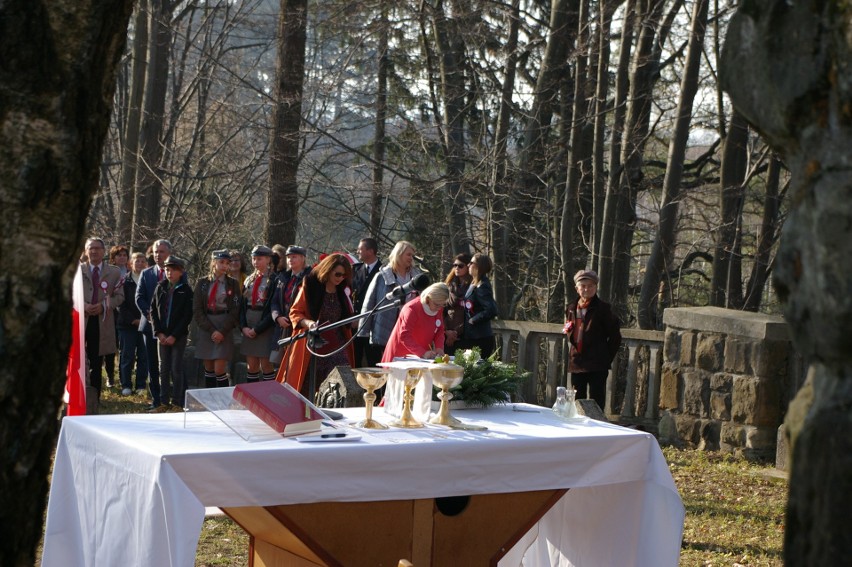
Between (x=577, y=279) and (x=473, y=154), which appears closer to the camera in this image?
(x=577, y=279)

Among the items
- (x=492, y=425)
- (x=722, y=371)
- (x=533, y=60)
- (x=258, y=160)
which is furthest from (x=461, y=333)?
(x=258, y=160)

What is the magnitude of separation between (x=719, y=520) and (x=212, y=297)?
6.39 m

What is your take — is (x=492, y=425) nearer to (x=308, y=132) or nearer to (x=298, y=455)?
(x=298, y=455)

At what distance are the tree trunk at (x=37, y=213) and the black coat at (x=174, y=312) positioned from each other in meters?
9.76

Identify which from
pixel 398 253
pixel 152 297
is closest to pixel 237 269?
pixel 152 297

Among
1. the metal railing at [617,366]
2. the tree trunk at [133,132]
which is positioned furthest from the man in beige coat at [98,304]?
the tree trunk at [133,132]

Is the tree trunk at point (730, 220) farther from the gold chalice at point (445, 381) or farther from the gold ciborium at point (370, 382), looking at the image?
the gold ciborium at point (370, 382)

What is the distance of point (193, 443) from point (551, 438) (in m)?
1.64

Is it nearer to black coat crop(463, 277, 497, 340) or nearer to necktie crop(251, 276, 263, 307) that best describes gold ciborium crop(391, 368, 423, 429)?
black coat crop(463, 277, 497, 340)

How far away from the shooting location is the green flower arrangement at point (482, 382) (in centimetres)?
595

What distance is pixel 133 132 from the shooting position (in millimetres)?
21188

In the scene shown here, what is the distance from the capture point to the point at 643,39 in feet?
51.4

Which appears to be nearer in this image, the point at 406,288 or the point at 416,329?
the point at 406,288

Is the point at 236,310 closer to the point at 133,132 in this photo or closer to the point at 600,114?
the point at 600,114
